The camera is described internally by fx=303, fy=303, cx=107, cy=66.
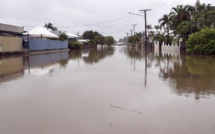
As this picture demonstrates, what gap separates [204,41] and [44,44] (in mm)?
22425

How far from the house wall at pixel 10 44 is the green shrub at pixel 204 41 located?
21.7 meters

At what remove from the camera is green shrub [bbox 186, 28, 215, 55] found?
36844mm

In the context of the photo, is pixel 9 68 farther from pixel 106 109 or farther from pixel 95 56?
pixel 95 56

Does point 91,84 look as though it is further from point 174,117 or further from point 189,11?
point 189,11

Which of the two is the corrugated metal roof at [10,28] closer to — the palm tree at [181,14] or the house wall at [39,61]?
the house wall at [39,61]

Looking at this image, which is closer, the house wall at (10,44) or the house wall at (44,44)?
the house wall at (10,44)

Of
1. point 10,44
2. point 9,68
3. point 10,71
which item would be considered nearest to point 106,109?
point 10,71

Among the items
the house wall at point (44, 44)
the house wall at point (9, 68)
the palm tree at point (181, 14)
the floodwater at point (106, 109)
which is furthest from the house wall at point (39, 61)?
the palm tree at point (181, 14)

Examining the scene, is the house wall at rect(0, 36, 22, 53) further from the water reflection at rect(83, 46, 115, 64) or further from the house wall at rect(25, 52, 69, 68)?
the water reflection at rect(83, 46, 115, 64)

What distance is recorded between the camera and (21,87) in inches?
440

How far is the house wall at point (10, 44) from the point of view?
101 feet

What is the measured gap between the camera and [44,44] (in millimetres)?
44562

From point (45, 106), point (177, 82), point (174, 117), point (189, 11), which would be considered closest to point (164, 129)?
point (174, 117)

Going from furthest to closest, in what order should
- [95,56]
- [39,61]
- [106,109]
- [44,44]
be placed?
[44,44] < [95,56] < [39,61] < [106,109]
